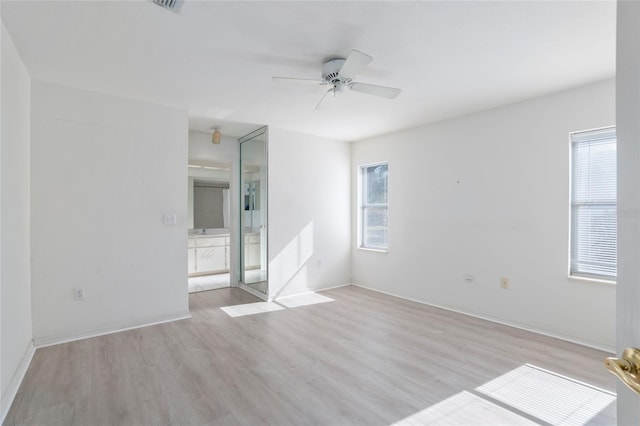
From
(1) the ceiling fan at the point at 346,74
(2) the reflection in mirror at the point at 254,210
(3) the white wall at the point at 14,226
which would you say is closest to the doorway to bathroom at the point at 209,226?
(2) the reflection in mirror at the point at 254,210

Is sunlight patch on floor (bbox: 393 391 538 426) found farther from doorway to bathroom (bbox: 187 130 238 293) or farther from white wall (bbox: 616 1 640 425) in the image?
doorway to bathroom (bbox: 187 130 238 293)

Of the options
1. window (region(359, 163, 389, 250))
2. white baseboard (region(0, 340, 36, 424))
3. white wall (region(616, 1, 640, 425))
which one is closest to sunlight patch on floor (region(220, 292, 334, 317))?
window (region(359, 163, 389, 250))

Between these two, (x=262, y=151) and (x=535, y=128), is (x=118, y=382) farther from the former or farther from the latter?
(x=535, y=128)

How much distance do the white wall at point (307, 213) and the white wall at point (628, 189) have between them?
425cm

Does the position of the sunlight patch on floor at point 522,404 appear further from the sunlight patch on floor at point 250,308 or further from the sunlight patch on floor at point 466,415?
the sunlight patch on floor at point 250,308

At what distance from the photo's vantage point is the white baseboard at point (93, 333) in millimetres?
2984

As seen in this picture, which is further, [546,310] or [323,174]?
[323,174]

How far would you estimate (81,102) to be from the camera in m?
3.20

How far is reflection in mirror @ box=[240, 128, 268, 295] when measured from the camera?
4828 mm

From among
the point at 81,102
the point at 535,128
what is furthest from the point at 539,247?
the point at 81,102

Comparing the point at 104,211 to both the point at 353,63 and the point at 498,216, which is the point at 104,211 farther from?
the point at 498,216

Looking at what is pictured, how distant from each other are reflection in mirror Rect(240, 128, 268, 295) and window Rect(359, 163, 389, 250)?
5.94 feet

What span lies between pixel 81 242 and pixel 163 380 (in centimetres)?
177

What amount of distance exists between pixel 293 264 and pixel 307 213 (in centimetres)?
85
